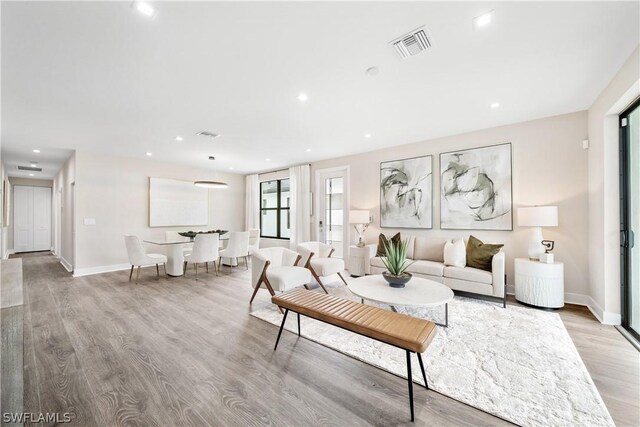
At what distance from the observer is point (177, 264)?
5156mm

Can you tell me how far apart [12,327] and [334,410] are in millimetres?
1652

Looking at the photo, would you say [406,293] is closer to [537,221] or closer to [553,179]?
[537,221]

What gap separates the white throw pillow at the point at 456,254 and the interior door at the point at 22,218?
12.6 metres

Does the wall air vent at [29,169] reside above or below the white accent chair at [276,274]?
above

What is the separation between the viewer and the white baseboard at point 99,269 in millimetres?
5172

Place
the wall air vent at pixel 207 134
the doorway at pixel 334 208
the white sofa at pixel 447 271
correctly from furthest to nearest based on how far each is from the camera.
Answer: the doorway at pixel 334 208, the wall air vent at pixel 207 134, the white sofa at pixel 447 271

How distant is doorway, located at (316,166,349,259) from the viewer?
588 centimetres

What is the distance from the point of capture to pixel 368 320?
1.88m

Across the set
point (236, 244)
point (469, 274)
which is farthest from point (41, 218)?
point (469, 274)

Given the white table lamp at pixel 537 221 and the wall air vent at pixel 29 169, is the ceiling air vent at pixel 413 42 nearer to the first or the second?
the white table lamp at pixel 537 221

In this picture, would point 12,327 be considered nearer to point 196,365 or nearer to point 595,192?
point 196,365

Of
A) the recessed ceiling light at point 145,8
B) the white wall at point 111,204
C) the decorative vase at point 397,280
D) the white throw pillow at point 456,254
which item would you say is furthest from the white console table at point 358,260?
the white wall at point 111,204

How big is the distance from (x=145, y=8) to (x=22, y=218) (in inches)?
437

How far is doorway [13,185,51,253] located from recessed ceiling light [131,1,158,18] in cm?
1097
